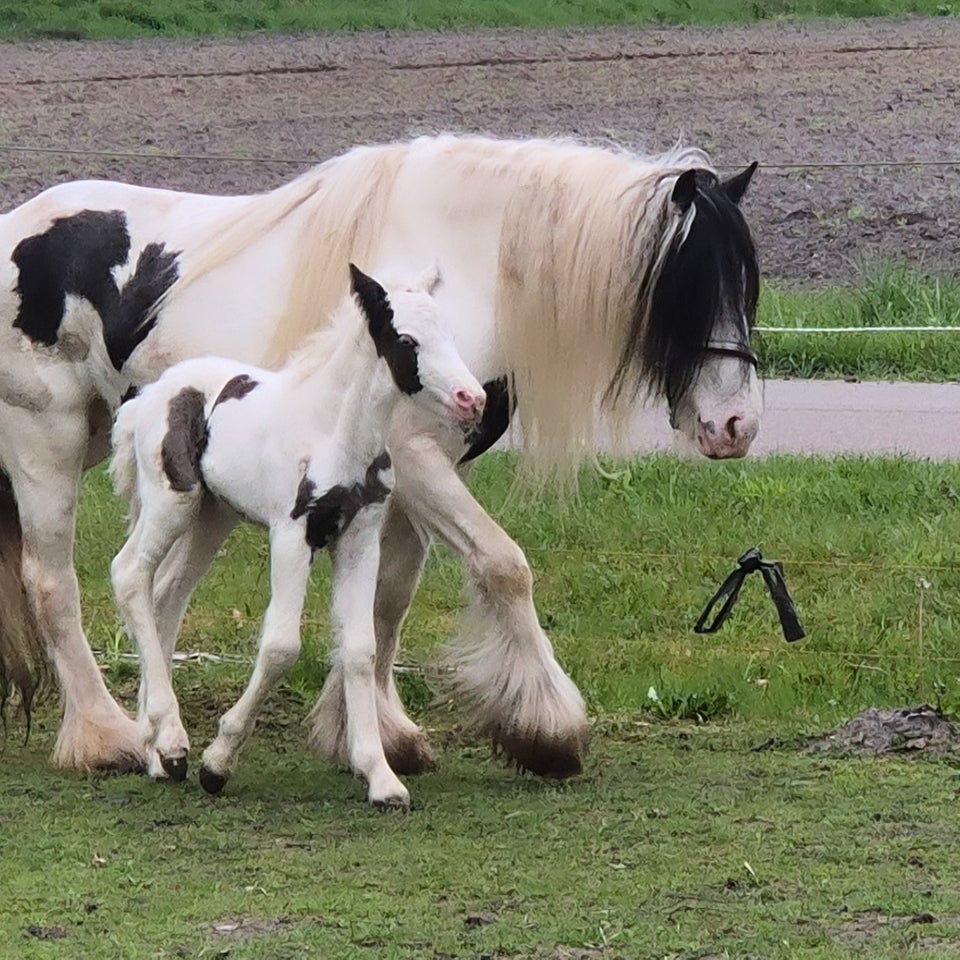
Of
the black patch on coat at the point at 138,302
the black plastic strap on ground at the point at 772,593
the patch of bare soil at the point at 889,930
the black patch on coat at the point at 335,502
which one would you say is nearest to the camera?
the patch of bare soil at the point at 889,930

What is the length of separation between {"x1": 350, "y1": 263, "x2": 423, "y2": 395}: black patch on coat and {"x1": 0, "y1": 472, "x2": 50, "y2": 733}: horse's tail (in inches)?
69.1

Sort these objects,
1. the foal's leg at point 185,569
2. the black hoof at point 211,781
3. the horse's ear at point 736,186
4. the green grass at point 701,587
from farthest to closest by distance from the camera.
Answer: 1. the green grass at point 701,587
2. the foal's leg at point 185,569
3. the horse's ear at point 736,186
4. the black hoof at point 211,781

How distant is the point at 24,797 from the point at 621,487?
12.8 feet

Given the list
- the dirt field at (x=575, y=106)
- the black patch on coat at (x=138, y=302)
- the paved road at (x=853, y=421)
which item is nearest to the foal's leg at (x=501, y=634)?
the black patch on coat at (x=138, y=302)

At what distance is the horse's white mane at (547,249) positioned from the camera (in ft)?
18.2

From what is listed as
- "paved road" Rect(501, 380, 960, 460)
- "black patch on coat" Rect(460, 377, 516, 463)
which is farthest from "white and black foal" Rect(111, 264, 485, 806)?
"paved road" Rect(501, 380, 960, 460)

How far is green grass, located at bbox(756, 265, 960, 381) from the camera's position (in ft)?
38.0

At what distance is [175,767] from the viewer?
18.0 feet

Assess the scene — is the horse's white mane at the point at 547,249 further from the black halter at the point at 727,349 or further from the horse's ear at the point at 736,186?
the black halter at the point at 727,349

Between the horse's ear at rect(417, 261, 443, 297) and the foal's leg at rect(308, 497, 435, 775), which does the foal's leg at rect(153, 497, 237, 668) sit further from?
the horse's ear at rect(417, 261, 443, 297)

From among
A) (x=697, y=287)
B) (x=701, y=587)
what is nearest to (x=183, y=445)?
(x=697, y=287)

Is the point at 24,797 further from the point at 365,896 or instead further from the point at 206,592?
the point at 206,592

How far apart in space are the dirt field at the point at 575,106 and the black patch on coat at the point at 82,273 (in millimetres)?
7805

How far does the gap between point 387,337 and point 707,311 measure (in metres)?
0.95
